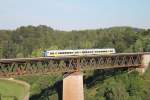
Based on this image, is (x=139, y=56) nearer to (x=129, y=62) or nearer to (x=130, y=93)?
(x=129, y=62)

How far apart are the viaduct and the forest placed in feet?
15.0

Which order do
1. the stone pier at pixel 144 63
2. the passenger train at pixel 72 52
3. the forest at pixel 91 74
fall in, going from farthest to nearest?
1. the stone pier at pixel 144 63
2. the forest at pixel 91 74
3. the passenger train at pixel 72 52

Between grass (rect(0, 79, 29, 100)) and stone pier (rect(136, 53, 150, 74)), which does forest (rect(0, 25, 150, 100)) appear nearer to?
stone pier (rect(136, 53, 150, 74))

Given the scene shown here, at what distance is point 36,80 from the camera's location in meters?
102

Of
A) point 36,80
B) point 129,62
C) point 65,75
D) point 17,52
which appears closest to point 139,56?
point 129,62

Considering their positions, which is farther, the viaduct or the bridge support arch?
the bridge support arch

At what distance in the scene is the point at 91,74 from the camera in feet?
309

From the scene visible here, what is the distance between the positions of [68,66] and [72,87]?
4.27 meters

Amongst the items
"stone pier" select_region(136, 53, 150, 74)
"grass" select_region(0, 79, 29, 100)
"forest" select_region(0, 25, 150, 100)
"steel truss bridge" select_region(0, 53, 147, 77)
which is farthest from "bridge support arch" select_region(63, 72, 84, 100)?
"stone pier" select_region(136, 53, 150, 74)

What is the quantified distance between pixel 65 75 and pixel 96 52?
45.3 feet

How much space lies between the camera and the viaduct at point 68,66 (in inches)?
2532

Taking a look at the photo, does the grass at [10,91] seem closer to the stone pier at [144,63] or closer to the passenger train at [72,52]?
the passenger train at [72,52]

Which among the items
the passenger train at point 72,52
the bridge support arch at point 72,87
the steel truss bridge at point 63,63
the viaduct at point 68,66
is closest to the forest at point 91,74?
the steel truss bridge at point 63,63

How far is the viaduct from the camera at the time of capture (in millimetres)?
64312
